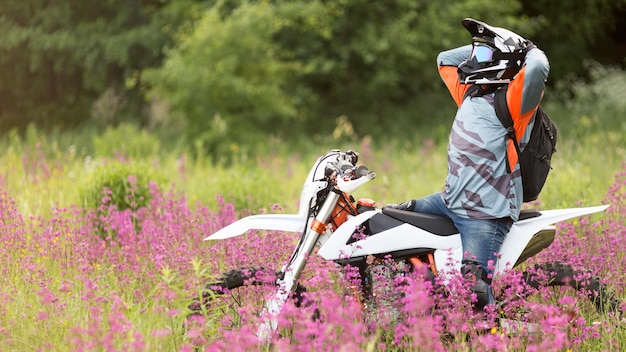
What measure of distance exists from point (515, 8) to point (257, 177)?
30.1 feet

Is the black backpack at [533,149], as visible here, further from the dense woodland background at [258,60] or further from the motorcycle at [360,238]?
the dense woodland background at [258,60]

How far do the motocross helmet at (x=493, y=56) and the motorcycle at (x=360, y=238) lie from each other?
0.75 m

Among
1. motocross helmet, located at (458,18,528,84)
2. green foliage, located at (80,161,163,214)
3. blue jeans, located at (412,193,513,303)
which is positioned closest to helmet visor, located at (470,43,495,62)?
motocross helmet, located at (458,18,528,84)

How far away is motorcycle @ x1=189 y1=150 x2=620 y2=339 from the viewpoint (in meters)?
4.02

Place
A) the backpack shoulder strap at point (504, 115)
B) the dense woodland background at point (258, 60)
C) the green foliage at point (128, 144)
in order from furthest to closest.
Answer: the dense woodland background at point (258, 60), the green foliage at point (128, 144), the backpack shoulder strap at point (504, 115)

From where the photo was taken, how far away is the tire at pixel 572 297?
418 cm

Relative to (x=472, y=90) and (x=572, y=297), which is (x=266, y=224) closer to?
(x=472, y=90)

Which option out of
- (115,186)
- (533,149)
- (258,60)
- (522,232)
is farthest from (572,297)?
(258,60)

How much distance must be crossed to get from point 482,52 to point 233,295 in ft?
5.95

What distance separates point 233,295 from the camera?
4254 millimetres

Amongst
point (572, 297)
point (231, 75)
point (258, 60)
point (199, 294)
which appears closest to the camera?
point (199, 294)

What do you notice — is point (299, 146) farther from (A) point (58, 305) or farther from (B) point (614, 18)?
(A) point (58, 305)

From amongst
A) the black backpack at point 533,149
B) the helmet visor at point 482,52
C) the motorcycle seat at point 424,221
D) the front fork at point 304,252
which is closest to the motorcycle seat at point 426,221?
the motorcycle seat at point 424,221

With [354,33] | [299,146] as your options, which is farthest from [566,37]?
[299,146]
